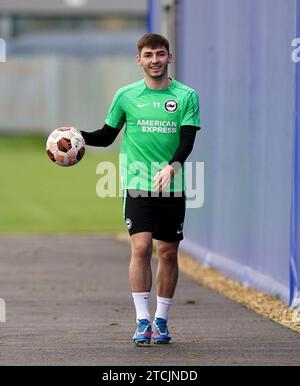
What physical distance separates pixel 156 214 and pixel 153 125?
2.01 ft

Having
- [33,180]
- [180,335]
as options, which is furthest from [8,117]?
[180,335]

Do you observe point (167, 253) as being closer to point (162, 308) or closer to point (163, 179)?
point (162, 308)

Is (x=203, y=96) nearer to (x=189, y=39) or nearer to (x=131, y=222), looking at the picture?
(x=189, y=39)

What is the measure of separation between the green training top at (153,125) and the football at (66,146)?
13.4 inches

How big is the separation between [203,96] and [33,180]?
15.5 metres

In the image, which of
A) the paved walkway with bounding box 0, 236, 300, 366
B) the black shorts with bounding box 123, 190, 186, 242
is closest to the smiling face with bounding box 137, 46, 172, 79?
the black shorts with bounding box 123, 190, 186, 242

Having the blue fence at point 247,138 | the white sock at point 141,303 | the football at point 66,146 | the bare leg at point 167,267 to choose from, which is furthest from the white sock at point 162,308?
the blue fence at point 247,138

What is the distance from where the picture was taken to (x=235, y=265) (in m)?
14.4

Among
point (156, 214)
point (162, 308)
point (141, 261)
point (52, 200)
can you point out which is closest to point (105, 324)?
point (162, 308)

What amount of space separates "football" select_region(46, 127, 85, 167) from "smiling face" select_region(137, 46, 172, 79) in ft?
2.15

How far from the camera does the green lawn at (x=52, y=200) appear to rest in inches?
862

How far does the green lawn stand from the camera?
71.8 ft
